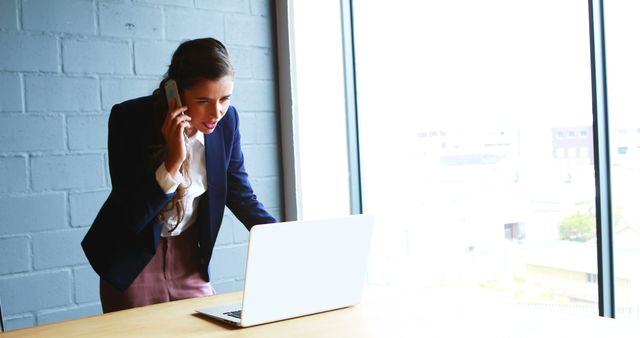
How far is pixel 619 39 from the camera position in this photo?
7.19 ft

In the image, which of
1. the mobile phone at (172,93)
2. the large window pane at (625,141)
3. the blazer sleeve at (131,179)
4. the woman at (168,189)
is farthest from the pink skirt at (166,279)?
the large window pane at (625,141)

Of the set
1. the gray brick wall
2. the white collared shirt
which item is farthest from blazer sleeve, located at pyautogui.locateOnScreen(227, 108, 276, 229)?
the gray brick wall

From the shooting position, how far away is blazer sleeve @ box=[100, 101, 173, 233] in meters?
1.90

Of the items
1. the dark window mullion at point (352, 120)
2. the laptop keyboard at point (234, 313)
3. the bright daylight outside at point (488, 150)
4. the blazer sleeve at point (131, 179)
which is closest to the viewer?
the laptop keyboard at point (234, 313)

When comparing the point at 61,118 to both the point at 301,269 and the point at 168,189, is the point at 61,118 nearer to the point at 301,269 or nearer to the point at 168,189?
the point at 168,189

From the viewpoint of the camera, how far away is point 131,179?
1980 mm

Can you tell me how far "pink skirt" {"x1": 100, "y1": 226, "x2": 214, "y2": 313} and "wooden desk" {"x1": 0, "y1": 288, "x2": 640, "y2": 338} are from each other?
335mm

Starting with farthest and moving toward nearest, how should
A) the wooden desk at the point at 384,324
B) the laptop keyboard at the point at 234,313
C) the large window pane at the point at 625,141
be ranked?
the large window pane at the point at 625,141 < the laptop keyboard at the point at 234,313 < the wooden desk at the point at 384,324

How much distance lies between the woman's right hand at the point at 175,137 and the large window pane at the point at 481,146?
1.25m

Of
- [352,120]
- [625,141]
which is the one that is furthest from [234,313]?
[352,120]

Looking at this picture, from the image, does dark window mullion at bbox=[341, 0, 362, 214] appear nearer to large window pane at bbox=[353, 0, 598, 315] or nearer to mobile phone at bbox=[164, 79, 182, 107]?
large window pane at bbox=[353, 0, 598, 315]

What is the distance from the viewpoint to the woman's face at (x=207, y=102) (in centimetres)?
204

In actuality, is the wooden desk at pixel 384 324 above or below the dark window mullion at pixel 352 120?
below

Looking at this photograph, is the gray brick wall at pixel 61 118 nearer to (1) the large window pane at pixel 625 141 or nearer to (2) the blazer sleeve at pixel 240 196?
(2) the blazer sleeve at pixel 240 196
